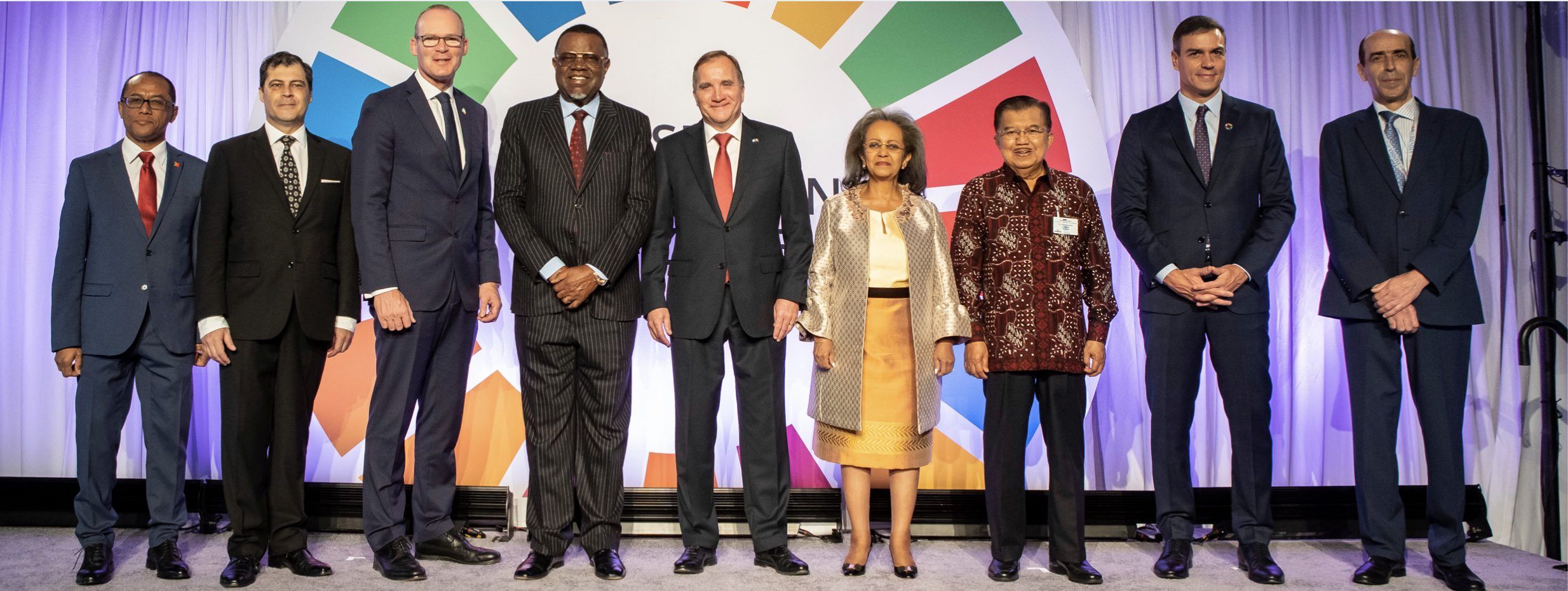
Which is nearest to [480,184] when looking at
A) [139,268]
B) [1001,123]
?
[139,268]

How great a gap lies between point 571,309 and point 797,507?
1.27 metres

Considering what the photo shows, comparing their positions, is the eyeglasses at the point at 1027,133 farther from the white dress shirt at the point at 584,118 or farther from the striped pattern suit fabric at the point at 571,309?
the white dress shirt at the point at 584,118

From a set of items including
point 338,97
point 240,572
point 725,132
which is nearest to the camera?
point 240,572

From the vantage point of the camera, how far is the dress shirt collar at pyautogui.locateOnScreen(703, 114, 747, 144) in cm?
311

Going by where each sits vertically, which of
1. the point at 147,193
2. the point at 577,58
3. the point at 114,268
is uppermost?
the point at 577,58

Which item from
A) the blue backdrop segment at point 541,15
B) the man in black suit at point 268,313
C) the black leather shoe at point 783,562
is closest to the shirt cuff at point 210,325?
the man in black suit at point 268,313

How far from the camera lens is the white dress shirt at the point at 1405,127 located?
3102mm

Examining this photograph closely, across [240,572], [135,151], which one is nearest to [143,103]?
[135,151]

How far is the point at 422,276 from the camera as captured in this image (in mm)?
2926

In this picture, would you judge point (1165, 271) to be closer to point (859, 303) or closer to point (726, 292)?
point (859, 303)

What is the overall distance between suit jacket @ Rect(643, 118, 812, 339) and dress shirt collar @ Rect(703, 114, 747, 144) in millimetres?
12

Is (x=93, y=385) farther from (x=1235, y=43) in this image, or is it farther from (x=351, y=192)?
(x=1235, y=43)

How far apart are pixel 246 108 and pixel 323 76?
1.07 ft

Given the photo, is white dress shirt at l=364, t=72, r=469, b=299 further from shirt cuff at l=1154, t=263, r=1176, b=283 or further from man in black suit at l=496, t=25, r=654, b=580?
shirt cuff at l=1154, t=263, r=1176, b=283
